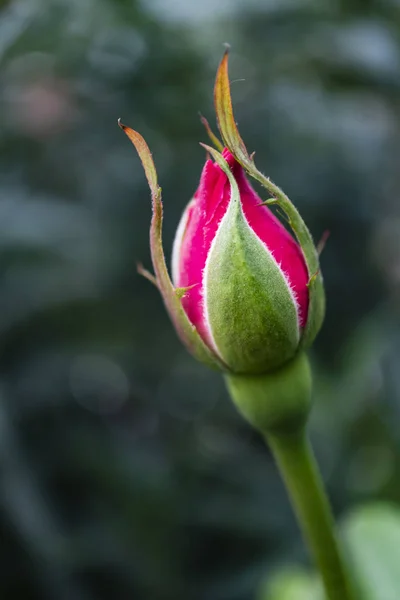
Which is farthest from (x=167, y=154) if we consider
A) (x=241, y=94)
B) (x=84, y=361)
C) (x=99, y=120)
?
(x=84, y=361)

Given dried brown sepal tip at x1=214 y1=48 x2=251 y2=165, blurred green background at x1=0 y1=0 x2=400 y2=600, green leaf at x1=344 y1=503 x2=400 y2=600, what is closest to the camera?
dried brown sepal tip at x1=214 y1=48 x2=251 y2=165

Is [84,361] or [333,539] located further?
[84,361]

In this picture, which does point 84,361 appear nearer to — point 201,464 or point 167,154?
point 201,464

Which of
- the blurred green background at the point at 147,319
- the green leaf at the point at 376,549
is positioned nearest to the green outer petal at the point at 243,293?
the green leaf at the point at 376,549

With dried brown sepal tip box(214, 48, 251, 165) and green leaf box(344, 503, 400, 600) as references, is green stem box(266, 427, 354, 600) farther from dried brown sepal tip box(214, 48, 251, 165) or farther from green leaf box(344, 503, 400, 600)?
green leaf box(344, 503, 400, 600)

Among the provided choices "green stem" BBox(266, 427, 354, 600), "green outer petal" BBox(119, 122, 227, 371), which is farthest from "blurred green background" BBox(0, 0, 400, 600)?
"green outer petal" BBox(119, 122, 227, 371)

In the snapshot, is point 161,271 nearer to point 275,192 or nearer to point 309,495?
point 275,192
